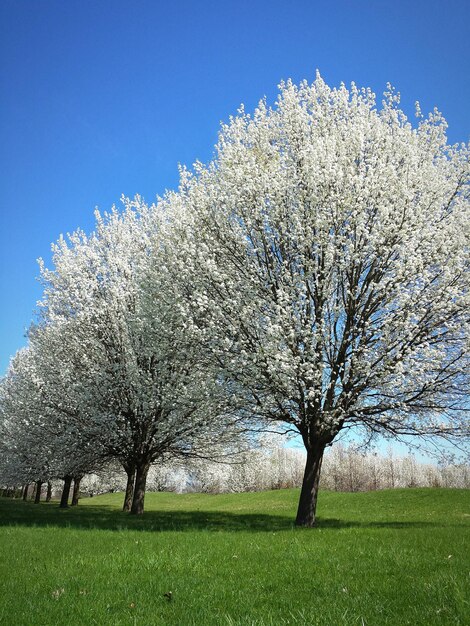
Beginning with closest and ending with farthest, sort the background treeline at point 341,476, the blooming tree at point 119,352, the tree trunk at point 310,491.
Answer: the tree trunk at point 310,491
the blooming tree at point 119,352
the background treeline at point 341,476

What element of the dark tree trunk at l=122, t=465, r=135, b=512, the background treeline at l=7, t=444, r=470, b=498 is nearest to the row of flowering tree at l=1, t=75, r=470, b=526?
the dark tree trunk at l=122, t=465, r=135, b=512

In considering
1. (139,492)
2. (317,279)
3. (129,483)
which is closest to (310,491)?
(317,279)

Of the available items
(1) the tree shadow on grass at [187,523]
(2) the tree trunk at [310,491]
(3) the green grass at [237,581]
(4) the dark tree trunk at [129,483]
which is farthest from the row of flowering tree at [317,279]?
(4) the dark tree trunk at [129,483]

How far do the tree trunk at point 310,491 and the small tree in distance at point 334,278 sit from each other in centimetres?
5

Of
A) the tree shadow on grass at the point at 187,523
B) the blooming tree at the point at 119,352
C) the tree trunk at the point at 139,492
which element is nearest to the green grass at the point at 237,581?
the tree shadow on grass at the point at 187,523

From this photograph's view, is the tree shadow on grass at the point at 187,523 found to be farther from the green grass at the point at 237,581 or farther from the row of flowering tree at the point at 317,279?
the green grass at the point at 237,581

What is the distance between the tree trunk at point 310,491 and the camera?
1709 centimetres

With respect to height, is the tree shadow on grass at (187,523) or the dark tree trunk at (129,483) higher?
the dark tree trunk at (129,483)

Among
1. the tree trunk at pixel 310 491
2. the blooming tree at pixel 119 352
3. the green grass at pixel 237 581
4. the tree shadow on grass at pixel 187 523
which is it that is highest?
the blooming tree at pixel 119 352

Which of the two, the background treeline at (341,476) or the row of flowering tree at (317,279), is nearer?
the row of flowering tree at (317,279)

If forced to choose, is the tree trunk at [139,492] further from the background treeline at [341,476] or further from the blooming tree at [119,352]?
the background treeline at [341,476]

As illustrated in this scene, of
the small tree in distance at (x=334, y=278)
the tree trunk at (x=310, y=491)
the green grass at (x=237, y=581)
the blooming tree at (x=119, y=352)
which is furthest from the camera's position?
the blooming tree at (x=119, y=352)

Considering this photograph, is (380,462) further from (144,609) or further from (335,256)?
(144,609)

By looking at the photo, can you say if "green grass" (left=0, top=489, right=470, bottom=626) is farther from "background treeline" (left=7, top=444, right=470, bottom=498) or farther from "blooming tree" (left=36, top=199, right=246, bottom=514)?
"background treeline" (left=7, top=444, right=470, bottom=498)
